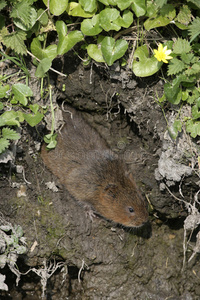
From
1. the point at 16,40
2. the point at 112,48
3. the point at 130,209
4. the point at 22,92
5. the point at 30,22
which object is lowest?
the point at 130,209

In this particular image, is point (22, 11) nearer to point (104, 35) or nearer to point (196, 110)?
point (104, 35)

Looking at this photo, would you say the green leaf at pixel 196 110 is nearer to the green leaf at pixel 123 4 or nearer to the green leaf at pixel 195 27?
the green leaf at pixel 195 27

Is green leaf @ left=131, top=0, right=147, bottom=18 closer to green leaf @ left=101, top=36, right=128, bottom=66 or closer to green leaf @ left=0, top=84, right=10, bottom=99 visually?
green leaf @ left=101, top=36, right=128, bottom=66

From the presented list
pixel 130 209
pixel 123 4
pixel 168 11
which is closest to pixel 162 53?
pixel 168 11

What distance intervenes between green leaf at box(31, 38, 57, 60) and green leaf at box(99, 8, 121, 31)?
56cm

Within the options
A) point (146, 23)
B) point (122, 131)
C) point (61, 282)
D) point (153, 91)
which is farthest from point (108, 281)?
point (146, 23)

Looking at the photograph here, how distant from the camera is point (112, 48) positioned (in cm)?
360

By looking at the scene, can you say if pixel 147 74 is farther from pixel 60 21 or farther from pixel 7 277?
pixel 7 277

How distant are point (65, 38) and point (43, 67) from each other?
35 centimetres

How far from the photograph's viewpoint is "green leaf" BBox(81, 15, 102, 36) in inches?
140

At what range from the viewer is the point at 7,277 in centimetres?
437

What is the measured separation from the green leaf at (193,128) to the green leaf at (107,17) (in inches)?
46.9

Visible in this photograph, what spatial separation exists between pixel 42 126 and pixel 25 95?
1.48 ft

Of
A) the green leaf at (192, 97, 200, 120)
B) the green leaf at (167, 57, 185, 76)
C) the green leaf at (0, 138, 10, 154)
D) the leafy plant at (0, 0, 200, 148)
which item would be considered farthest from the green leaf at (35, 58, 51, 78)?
the green leaf at (192, 97, 200, 120)
